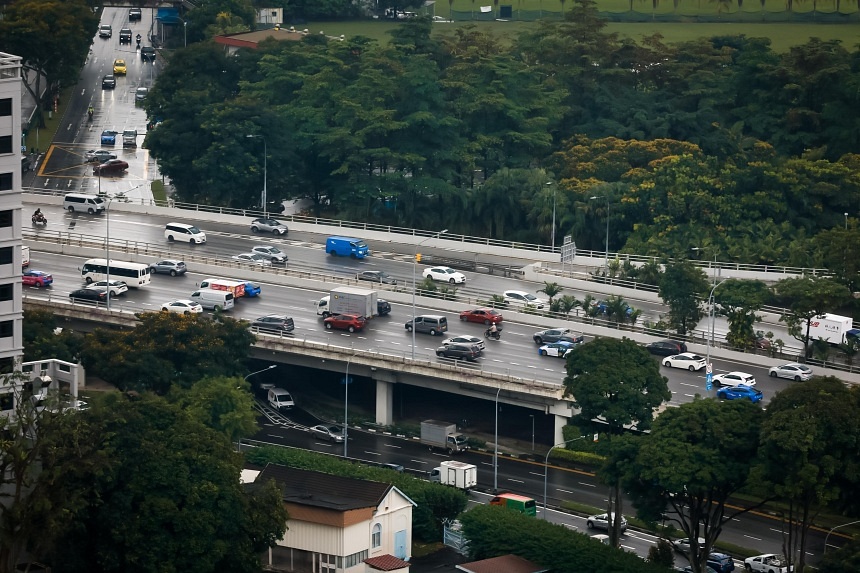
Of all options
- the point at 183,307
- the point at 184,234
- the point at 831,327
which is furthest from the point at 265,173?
the point at 831,327

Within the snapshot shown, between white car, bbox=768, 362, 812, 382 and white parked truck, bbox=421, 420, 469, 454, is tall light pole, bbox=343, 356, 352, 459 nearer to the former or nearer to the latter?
white parked truck, bbox=421, 420, 469, 454

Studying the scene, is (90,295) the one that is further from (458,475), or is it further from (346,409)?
(458,475)

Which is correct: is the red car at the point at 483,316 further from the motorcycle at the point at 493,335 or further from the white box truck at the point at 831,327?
the white box truck at the point at 831,327

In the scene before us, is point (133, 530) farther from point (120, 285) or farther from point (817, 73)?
point (817, 73)

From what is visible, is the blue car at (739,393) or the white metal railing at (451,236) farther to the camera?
the white metal railing at (451,236)

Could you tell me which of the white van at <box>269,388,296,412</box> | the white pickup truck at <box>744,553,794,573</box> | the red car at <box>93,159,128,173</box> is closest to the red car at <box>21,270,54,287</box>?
the white van at <box>269,388,296,412</box>

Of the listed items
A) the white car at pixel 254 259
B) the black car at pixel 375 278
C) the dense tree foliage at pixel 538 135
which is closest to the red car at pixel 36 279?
the white car at pixel 254 259
